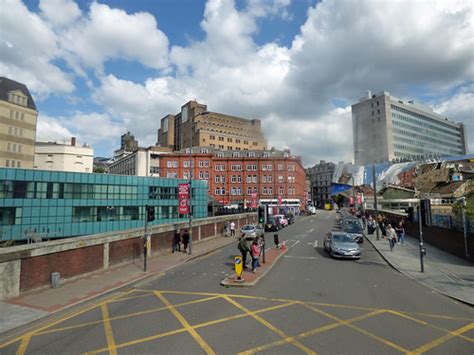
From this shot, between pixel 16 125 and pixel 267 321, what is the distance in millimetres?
70083

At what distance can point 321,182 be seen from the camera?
148625mm

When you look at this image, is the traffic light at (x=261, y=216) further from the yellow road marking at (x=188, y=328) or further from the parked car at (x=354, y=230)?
the parked car at (x=354, y=230)

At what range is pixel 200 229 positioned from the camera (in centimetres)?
2656

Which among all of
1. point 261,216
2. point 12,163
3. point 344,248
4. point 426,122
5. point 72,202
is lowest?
point 344,248

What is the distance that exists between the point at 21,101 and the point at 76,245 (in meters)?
64.4

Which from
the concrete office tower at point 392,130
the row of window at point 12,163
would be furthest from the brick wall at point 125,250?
the concrete office tower at point 392,130

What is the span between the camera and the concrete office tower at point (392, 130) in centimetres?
11875

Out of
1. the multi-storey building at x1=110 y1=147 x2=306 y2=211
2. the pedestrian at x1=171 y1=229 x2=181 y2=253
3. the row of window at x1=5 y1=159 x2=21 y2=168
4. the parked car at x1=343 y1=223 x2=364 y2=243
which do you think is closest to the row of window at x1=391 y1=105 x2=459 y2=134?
the multi-storey building at x1=110 y1=147 x2=306 y2=211

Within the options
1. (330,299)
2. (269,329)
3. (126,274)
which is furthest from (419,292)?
(126,274)

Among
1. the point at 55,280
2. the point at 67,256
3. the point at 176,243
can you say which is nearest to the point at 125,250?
the point at 67,256

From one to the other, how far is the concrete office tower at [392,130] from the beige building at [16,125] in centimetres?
10205

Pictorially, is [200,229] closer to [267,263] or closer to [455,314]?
[267,263]

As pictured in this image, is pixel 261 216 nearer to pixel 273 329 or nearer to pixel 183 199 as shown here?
pixel 183 199

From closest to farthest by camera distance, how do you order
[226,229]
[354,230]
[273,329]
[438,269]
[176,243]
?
[273,329] → [438,269] → [176,243] → [354,230] → [226,229]
